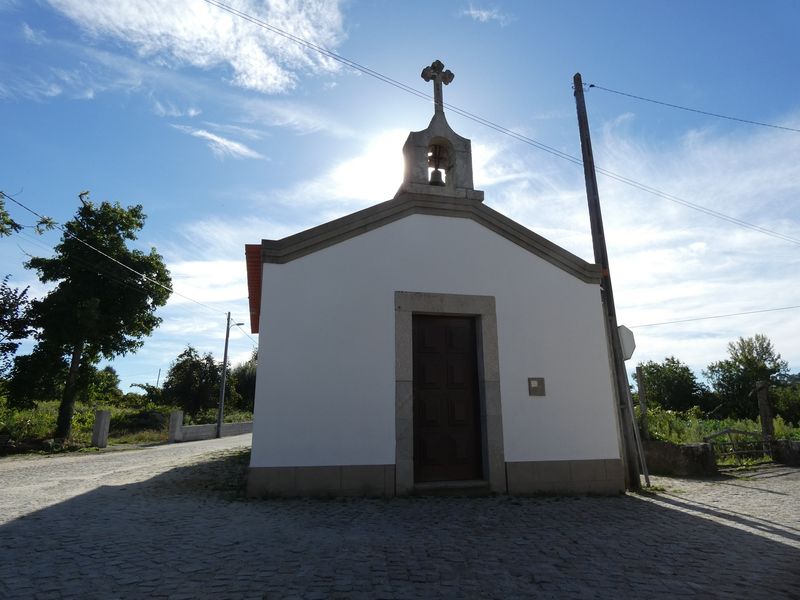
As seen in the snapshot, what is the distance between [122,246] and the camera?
63.4ft

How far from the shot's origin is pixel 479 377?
738 centimetres

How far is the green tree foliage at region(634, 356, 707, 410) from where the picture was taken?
44062 millimetres

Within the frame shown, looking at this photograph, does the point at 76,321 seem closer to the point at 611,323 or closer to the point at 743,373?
the point at 611,323

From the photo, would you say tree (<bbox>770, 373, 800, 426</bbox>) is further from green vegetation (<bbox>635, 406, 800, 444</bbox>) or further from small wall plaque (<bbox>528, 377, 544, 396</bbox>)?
small wall plaque (<bbox>528, 377, 544, 396</bbox>)

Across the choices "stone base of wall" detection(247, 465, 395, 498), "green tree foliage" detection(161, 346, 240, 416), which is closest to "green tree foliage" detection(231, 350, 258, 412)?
"green tree foliage" detection(161, 346, 240, 416)

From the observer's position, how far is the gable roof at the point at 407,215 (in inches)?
277

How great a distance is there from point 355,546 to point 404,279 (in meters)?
4.18

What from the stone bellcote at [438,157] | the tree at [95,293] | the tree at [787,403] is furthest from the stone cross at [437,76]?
the tree at [787,403]

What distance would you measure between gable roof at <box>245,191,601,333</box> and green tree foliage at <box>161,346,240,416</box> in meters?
24.7

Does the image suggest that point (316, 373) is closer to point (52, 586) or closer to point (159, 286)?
point (52, 586)

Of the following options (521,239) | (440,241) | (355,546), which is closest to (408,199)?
(440,241)

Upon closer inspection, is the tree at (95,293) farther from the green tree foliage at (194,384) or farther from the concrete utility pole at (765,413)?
the concrete utility pole at (765,413)

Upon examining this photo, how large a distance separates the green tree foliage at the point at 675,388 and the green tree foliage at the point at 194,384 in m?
38.4

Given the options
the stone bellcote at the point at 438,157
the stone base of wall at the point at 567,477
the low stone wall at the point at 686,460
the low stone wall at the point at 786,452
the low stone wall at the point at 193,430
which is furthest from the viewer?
the low stone wall at the point at 193,430
